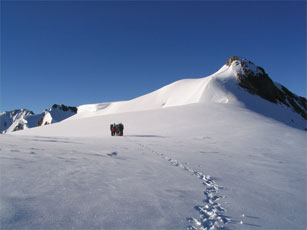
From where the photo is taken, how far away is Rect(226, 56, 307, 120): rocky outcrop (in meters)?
56.0

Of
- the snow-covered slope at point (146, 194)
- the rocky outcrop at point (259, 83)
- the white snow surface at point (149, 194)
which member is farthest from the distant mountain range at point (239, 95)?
the snow-covered slope at point (146, 194)

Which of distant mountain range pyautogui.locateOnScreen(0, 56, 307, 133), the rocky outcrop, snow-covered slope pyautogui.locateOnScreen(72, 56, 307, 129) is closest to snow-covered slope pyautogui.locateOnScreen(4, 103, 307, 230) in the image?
distant mountain range pyautogui.locateOnScreen(0, 56, 307, 133)

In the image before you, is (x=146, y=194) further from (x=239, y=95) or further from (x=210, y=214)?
(x=239, y=95)

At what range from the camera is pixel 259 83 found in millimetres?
58375

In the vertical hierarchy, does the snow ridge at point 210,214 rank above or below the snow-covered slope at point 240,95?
below

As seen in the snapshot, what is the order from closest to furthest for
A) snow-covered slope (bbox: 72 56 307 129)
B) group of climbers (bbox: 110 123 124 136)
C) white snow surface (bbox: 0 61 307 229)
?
white snow surface (bbox: 0 61 307 229)
group of climbers (bbox: 110 123 124 136)
snow-covered slope (bbox: 72 56 307 129)

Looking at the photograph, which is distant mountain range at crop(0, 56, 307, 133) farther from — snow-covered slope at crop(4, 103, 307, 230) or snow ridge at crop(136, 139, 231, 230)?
snow ridge at crop(136, 139, 231, 230)

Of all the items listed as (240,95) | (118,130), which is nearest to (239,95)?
(240,95)

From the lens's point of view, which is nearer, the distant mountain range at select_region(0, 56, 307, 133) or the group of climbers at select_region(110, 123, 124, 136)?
the group of climbers at select_region(110, 123, 124, 136)

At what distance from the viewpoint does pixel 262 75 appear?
2442 inches

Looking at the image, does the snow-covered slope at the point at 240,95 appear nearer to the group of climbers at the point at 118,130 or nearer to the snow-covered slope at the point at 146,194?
the group of climbers at the point at 118,130

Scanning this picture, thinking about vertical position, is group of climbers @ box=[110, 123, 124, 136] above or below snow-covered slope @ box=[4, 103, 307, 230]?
above

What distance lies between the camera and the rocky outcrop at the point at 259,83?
5601cm

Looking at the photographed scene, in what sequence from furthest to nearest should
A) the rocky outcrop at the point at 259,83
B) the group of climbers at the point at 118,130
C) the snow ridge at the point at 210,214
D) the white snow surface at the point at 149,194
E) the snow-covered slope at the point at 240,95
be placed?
the rocky outcrop at the point at 259,83 < the snow-covered slope at the point at 240,95 < the group of climbers at the point at 118,130 < the snow ridge at the point at 210,214 < the white snow surface at the point at 149,194
